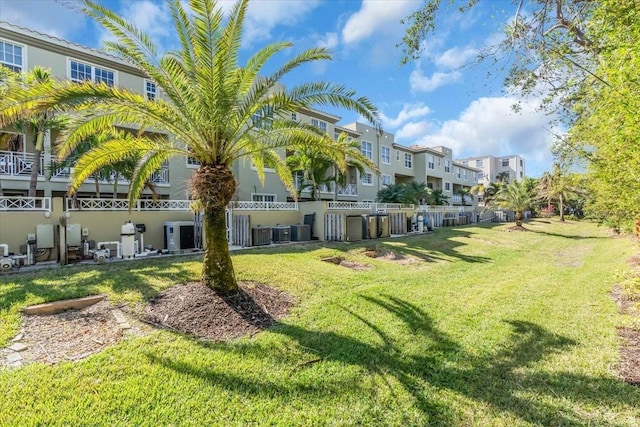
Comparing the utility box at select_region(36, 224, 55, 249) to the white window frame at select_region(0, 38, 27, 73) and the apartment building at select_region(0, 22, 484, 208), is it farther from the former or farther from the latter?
the white window frame at select_region(0, 38, 27, 73)

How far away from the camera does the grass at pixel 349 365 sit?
13.0 feet

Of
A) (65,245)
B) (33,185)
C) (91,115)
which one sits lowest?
(65,245)

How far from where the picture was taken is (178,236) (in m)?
14.3

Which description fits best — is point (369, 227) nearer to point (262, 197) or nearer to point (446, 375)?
point (262, 197)

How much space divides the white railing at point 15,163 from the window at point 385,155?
95.3ft

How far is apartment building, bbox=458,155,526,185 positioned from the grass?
76.9 m

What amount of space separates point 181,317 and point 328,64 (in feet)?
21.7

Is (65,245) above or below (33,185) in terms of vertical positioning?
below

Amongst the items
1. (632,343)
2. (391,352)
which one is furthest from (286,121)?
(632,343)

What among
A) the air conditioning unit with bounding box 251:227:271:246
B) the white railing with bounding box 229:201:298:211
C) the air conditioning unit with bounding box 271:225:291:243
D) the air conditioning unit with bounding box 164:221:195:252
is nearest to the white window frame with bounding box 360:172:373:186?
the white railing with bounding box 229:201:298:211

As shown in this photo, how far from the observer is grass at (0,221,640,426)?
396 centimetres

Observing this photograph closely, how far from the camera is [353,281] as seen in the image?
33.8 feet

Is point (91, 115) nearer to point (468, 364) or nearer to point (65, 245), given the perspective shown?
point (65, 245)

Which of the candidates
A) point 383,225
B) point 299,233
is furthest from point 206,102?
point 383,225
